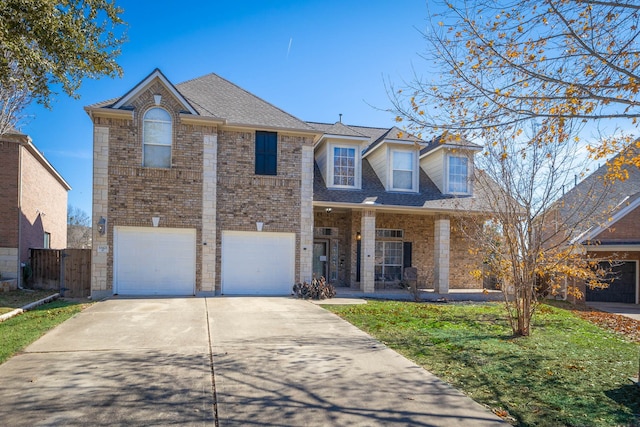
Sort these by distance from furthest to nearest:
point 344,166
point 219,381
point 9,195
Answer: point 344,166 → point 9,195 → point 219,381

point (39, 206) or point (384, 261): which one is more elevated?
point (39, 206)

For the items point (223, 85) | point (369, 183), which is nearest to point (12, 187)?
point (223, 85)

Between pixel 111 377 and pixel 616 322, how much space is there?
41.6 ft

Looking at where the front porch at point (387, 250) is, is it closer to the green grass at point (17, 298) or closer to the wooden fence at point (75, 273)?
the wooden fence at point (75, 273)

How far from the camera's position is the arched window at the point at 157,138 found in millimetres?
13766

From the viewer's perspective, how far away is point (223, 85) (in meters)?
17.1

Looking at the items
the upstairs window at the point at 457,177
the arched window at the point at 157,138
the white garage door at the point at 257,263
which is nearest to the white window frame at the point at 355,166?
the white garage door at the point at 257,263

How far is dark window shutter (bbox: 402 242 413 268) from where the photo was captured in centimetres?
1867

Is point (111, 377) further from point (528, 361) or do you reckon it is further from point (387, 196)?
point (387, 196)

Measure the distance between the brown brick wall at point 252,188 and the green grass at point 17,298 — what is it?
5535 millimetres

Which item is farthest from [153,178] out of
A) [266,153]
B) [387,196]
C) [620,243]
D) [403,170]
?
[620,243]

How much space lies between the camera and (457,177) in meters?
18.2

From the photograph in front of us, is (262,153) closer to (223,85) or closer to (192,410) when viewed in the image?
(223,85)

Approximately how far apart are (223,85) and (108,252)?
809 centimetres
